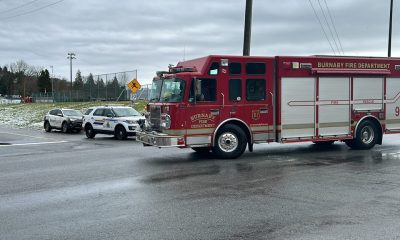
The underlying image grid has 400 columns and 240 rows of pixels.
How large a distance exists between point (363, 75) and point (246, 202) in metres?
8.78

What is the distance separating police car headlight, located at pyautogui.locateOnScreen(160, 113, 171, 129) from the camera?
497 inches

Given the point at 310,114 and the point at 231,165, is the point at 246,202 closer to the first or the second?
the point at 231,165

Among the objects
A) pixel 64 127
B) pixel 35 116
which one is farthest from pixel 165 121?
pixel 35 116

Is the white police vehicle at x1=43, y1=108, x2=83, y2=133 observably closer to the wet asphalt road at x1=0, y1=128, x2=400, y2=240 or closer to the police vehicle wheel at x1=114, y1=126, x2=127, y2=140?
the police vehicle wheel at x1=114, y1=126, x2=127, y2=140

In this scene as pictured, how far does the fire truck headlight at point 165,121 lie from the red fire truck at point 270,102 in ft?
0.06

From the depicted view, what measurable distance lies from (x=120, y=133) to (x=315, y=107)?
10.2m

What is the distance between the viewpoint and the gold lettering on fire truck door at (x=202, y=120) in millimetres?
12711

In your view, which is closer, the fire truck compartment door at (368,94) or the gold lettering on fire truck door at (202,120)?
the gold lettering on fire truck door at (202,120)

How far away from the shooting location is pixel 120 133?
846 inches

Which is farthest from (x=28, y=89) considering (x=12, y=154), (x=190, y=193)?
(x=190, y=193)

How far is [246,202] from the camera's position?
24.9ft

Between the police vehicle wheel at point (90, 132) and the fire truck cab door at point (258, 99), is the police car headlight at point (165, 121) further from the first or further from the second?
the police vehicle wheel at point (90, 132)

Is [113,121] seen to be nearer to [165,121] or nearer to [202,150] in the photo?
[202,150]

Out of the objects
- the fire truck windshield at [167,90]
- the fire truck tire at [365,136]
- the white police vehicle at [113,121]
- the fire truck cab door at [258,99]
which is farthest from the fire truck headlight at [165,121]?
the white police vehicle at [113,121]
